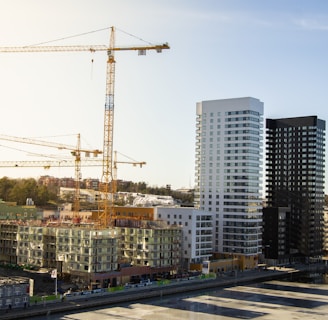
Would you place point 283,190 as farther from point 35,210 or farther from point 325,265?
point 35,210

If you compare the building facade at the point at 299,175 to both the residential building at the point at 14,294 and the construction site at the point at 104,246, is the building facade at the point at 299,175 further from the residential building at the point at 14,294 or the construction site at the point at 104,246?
the residential building at the point at 14,294

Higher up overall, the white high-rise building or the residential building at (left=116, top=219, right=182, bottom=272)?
the white high-rise building

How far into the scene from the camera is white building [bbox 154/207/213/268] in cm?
9188

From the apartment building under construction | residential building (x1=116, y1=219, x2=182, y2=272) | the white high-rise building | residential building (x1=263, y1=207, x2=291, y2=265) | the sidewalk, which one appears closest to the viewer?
the sidewalk

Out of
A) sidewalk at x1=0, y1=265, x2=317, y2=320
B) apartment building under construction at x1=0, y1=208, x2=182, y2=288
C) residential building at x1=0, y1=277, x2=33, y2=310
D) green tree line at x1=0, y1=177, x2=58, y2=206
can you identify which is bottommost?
sidewalk at x1=0, y1=265, x2=317, y2=320

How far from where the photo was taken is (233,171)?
105 metres

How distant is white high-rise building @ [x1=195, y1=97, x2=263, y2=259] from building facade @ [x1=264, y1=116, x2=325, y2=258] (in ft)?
79.0

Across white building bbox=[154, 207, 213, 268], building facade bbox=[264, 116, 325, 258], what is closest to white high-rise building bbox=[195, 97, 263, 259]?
white building bbox=[154, 207, 213, 268]

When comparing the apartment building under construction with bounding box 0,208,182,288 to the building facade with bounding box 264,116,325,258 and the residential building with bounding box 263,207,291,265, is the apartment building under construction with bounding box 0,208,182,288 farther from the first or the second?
the building facade with bounding box 264,116,325,258

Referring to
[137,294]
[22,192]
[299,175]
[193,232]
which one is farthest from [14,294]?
[22,192]

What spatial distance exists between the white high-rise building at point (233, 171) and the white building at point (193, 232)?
841 centimetres

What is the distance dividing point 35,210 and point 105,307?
161 ft

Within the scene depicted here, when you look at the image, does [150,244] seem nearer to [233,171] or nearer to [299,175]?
[233,171]

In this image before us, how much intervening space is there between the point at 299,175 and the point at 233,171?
29.7 metres
